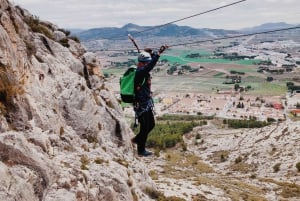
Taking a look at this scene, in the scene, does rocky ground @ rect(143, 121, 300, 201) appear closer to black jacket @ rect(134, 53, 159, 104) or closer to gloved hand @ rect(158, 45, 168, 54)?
black jacket @ rect(134, 53, 159, 104)

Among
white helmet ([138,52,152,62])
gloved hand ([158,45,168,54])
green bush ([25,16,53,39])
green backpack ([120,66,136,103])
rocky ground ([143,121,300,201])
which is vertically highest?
green bush ([25,16,53,39])

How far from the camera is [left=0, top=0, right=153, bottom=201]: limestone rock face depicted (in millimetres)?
14453

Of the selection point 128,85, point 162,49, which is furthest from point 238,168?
point 162,49

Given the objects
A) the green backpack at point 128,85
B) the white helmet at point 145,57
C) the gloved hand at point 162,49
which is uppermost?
the gloved hand at point 162,49

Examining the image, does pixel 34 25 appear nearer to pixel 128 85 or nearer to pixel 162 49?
pixel 128 85

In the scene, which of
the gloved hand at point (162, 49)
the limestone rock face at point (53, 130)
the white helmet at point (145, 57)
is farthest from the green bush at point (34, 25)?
the gloved hand at point (162, 49)

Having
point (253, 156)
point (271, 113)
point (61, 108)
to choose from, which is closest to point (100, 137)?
point (61, 108)

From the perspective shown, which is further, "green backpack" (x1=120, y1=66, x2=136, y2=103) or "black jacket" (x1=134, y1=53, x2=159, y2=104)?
"green backpack" (x1=120, y1=66, x2=136, y2=103)

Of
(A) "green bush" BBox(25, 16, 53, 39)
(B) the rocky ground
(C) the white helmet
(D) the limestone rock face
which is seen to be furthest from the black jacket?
(A) "green bush" BBox(25, 16, 53, 39)

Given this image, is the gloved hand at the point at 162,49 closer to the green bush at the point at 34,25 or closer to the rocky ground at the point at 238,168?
the rocky ground at the point at 238,168

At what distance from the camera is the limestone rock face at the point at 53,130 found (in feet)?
47.4

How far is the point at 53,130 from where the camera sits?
68.8 ft

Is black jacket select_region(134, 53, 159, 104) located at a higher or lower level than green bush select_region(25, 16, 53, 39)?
lower

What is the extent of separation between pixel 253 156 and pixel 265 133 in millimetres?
11622
